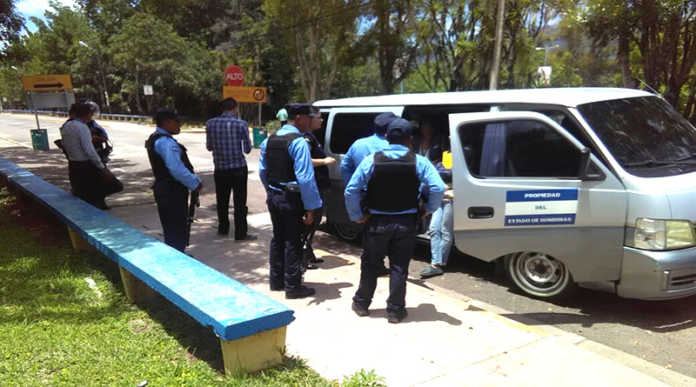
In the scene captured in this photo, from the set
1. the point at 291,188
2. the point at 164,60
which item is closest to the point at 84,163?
the point at 291,188

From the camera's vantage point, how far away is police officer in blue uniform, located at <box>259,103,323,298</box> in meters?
4.16

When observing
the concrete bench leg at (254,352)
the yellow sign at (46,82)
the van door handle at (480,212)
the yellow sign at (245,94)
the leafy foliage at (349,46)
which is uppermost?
the leafy foliage at (349,46)

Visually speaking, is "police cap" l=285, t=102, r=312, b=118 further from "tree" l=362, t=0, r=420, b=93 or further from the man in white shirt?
"tree" l=362, t=0, r=420, b=93

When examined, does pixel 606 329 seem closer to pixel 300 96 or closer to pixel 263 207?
pixel 263 207

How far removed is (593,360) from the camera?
3.36 metres

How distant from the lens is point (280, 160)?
426 centimetres

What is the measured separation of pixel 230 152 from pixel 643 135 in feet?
14.9

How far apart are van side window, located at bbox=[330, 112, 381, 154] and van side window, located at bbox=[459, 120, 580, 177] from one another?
1.60 meters

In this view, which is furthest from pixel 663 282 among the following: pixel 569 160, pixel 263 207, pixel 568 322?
pixel 263 207

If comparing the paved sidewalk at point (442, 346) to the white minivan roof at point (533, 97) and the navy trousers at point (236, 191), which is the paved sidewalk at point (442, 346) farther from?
the white minivan roof at point (533, 97)

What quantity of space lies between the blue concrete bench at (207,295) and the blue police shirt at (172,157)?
0.69 m

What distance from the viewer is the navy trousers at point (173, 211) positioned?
4.85 metres

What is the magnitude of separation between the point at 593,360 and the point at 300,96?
37.1 metres

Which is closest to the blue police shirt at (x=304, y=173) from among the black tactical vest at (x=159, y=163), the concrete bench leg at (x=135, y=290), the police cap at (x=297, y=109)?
the police cap at (x=297, y=109)
